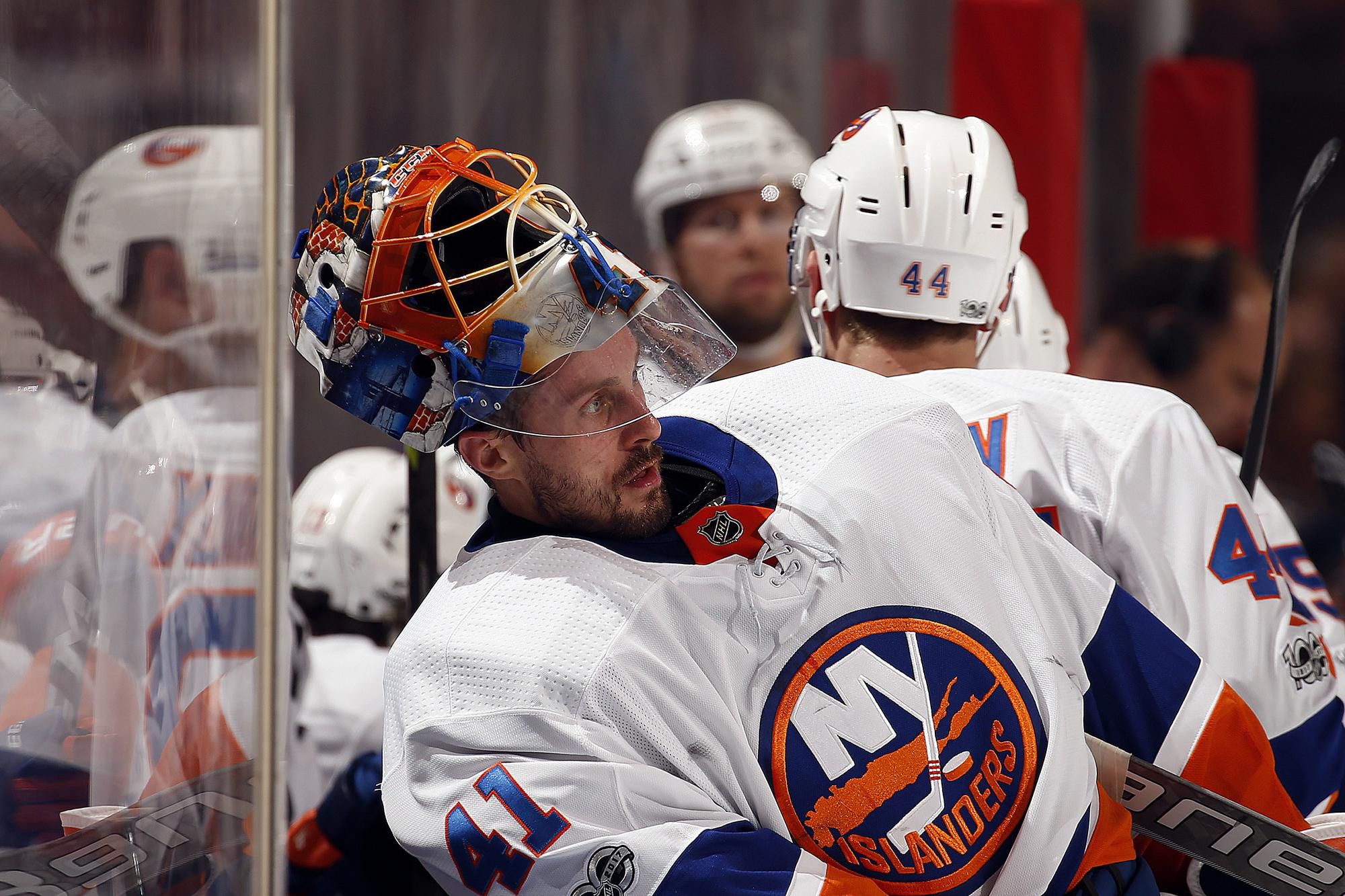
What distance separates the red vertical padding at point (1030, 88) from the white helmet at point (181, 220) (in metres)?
3.34

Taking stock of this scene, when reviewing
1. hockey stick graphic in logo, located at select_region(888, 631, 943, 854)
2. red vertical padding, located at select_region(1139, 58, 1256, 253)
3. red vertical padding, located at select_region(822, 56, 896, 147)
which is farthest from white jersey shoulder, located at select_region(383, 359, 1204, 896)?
red vertical padding, located at select_region(1139, 58, 1256, 253)

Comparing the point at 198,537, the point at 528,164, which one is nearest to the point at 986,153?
the point at 528,164

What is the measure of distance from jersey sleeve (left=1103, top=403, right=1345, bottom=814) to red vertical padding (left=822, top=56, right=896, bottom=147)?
9.82ft

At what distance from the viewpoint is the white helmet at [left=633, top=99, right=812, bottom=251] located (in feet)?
11.0

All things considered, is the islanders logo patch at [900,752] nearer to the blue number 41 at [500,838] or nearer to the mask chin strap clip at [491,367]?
the blue number 41 at [500,838]

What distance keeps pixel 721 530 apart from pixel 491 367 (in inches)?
8.9

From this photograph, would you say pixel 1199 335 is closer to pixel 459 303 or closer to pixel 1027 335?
pixel 1027 335

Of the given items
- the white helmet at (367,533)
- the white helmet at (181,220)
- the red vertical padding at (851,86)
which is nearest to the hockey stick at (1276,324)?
the white helmet at (181,220)

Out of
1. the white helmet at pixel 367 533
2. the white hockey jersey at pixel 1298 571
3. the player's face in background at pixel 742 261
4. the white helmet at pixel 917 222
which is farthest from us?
the player's face in background at pixel 742 261

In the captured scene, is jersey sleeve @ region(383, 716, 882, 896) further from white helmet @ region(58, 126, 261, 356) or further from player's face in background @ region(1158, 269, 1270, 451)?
player's face in background @ region(1158, 269, 1270, 451)

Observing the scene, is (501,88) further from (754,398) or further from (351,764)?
(754,398)

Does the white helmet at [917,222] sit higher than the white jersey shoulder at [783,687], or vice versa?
the white helmet at [917,222]

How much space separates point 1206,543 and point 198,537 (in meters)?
1.07

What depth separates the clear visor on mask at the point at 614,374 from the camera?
3.54ft
